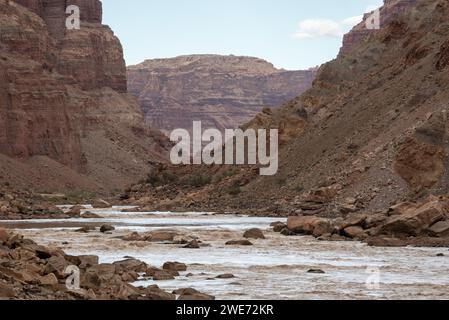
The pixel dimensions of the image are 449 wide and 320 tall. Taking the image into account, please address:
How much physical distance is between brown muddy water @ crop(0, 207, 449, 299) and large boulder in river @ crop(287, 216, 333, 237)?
735 millimetres

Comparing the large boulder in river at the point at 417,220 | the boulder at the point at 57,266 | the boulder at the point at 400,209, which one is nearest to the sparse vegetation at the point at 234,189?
the boulder at the point at 400,209

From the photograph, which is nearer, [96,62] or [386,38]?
[386,38]

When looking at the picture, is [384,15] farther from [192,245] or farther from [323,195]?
[192,245]

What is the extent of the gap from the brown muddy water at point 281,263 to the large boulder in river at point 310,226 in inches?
28.9

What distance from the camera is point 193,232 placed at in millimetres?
40812

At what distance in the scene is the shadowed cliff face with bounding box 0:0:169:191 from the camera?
328 feet

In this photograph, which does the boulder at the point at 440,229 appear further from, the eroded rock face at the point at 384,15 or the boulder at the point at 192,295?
the eroded rock face at the point at 384,15

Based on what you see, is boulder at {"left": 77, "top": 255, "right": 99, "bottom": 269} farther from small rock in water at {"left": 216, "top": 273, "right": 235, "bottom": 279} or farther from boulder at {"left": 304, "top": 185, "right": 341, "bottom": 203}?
boulder at {"left": 304, "top": 185, "right": 341, "bottom": 203}

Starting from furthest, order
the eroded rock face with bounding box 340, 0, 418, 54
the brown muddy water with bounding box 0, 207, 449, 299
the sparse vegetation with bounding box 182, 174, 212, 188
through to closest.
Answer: the eroded rock face with bounding box 340, 0, 418, 54 → the sparse vegetation with bounding box 182, 174, 212, 188 → the brown muddy water with bounding box 0, 207, 449, 299

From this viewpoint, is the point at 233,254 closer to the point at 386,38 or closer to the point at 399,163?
the point at 399,163

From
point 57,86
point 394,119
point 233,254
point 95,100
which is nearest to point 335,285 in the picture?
point 233,254

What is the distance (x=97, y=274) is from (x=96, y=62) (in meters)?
146

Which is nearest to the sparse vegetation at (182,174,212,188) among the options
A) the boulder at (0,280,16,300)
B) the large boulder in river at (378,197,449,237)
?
the large boulder in river at (378,197,449,237)

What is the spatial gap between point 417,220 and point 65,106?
8274cm
